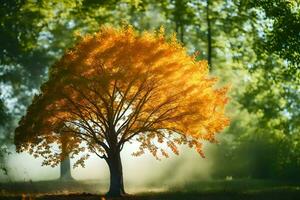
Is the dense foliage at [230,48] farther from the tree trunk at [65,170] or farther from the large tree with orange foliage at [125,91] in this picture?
the large tree with orange foliage at [125,91]

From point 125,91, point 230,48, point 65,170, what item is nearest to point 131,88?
point 125,91

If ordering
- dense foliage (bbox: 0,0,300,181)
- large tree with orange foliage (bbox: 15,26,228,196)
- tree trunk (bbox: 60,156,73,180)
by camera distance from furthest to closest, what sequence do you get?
tree trunk (bbox: 60,156,73,180) < dense foliage (bbox: 0,0,300,181) < large tree with orange foliage (bbox: 15,26,228,196)

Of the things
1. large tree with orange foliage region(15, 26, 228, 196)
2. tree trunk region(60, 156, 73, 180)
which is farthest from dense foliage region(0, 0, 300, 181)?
large tree with orange foliage region(15, 26, 228, 196)

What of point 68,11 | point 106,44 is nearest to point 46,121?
point 106,44

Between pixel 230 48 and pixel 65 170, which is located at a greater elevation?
pixel 230 48

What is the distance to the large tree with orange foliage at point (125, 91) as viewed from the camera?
2327 cm

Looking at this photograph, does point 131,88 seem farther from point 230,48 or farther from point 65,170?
point 65,170

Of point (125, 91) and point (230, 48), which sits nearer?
point (125, 91)

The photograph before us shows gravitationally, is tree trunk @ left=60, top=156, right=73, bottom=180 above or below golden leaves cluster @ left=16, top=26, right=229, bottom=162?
below

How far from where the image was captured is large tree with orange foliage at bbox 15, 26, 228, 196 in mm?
23266

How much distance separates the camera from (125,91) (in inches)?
944

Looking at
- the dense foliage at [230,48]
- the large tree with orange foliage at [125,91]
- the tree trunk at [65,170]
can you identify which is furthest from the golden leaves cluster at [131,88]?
the tree trunk at [65,170]

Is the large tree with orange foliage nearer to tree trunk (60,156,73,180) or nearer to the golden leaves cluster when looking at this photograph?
the golden leaves cluster

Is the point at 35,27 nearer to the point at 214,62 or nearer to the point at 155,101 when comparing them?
the point at 214,62
